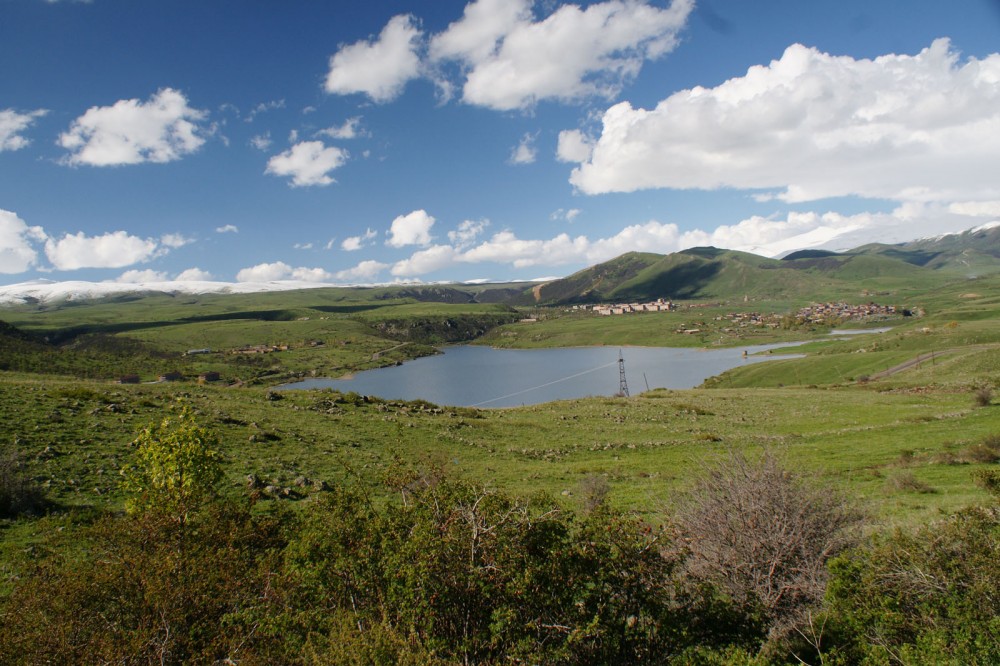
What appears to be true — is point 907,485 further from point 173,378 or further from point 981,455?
point 173,378

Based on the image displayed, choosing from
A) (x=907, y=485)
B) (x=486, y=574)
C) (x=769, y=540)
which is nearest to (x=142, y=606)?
(x=486, y=574)

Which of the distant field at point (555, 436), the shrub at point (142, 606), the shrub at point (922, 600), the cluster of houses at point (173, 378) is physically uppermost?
the shrub at point (142, 606)

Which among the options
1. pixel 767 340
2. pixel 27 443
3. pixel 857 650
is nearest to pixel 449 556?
pixel 857 650

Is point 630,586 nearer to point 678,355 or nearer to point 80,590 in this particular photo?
point 80,590

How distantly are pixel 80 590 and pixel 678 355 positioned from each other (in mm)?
155034

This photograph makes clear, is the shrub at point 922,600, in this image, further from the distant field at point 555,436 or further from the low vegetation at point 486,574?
the distant field at point 555,436

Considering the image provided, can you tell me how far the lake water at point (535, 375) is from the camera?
100 metres

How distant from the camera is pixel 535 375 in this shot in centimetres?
12625

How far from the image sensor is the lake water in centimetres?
10044

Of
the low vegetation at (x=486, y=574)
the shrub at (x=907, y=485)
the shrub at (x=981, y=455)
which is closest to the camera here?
the low vegetation at (x=486, y=574)

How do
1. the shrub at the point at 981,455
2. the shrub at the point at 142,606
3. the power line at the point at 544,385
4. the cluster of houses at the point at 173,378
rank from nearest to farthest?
the shrub at the point at 142,606 < the shrub at the point at 981,455 < the cluster of houses at the point at 173,378 < the power line at the point at 544,385

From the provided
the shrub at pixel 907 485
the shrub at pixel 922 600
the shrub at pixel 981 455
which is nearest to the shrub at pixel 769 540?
the shrub at pixel 922 600

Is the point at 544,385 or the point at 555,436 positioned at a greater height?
the point at 555,436

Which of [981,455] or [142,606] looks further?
[981,455]
